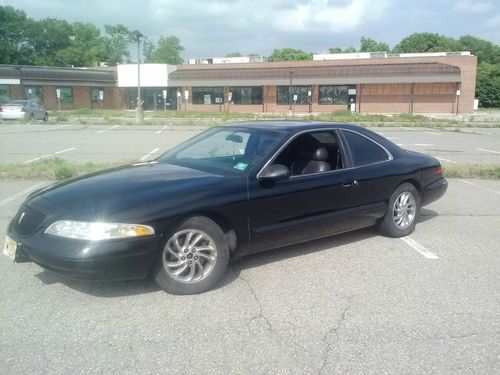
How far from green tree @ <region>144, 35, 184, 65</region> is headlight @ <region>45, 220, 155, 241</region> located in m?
120

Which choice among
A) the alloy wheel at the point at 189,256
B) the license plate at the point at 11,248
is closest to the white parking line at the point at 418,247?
the alloy wheel at the point at 189,256

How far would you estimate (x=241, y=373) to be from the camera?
Answer: 9.64ft

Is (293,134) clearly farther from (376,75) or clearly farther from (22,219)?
(376,75)

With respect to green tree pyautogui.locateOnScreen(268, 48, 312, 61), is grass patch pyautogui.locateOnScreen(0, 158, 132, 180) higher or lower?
lower

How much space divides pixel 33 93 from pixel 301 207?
55066 mm

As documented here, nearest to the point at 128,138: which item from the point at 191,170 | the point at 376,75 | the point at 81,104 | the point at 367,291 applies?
the point at 191,170

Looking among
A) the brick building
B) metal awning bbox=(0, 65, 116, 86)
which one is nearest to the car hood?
the brick building

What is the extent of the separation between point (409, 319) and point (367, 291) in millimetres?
573

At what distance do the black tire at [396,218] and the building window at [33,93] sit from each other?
175ft

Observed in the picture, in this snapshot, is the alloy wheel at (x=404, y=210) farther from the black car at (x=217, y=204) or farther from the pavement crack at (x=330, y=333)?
the pavement crack at (x=330, y=333)

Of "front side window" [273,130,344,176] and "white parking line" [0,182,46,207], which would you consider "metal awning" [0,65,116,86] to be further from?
"front side window" [273,130,344,176]

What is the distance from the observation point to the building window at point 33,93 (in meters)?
52.2

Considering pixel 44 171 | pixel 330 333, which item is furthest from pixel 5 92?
pixel 330 333

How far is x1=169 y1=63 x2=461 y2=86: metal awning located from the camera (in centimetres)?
4744
